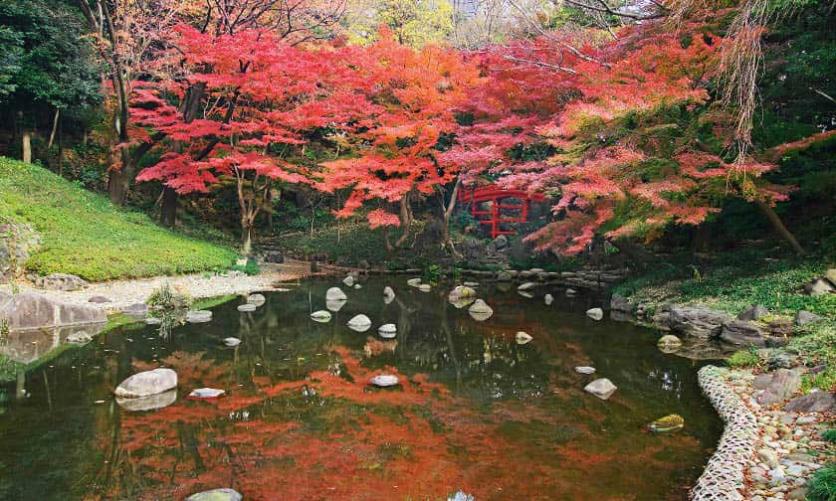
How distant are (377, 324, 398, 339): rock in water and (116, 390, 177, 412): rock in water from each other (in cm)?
371

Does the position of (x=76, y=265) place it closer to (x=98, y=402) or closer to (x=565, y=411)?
(x=98, y=402)

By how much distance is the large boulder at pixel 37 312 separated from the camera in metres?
8.15

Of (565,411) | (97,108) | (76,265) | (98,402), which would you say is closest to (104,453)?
(98,402)

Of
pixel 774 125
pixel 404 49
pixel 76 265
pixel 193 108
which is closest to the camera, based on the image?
pixel 774 125

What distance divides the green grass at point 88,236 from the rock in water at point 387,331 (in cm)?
544

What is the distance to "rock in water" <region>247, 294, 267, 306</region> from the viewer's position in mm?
11195

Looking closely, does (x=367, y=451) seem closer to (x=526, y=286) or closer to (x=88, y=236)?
(x=88, y=236)

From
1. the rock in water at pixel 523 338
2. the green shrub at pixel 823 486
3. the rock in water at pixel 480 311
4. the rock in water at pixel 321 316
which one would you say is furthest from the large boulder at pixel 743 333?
the rock in water at pixel 321 316

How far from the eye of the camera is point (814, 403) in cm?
496

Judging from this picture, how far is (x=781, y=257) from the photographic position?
10.4m

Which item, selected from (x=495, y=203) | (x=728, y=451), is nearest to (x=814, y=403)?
(x=728, y=451)

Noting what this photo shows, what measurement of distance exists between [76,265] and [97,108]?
9085 mm

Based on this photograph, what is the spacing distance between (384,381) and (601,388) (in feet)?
7.99

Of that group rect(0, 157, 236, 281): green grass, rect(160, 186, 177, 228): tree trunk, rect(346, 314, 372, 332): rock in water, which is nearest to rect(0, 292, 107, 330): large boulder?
rect(0, 157, 236, 281): green grass
